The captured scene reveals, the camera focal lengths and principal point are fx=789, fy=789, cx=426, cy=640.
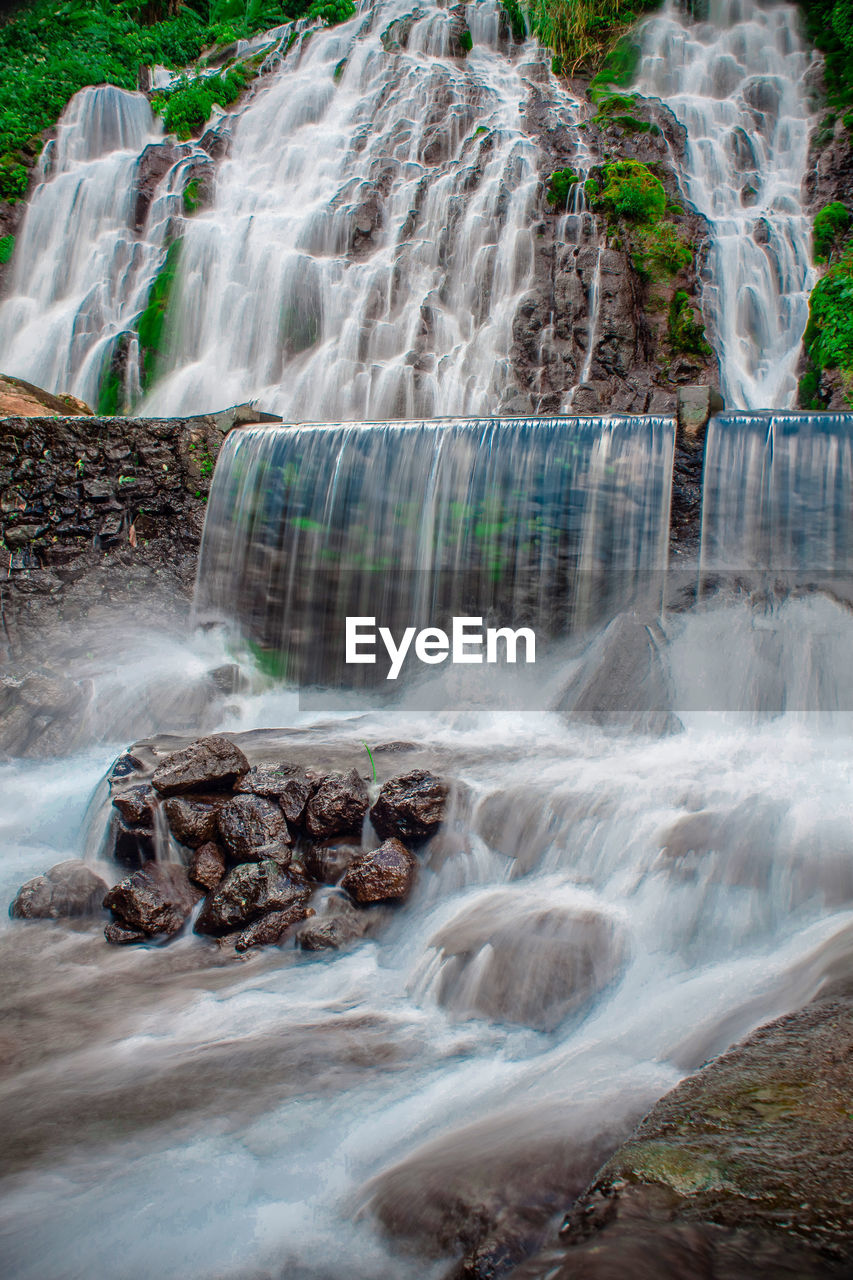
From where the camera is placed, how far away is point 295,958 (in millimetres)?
4141

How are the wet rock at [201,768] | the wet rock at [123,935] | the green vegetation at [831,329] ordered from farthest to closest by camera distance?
the green vegetation at [831,329] → the wet rock at [201,768] → the wet rock at [123,935]

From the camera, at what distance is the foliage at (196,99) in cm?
1681

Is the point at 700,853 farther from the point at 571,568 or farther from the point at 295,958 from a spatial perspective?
the point at 571,568

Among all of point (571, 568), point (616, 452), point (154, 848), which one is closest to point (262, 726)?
point (154, 848)

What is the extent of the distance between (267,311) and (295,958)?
11424mm

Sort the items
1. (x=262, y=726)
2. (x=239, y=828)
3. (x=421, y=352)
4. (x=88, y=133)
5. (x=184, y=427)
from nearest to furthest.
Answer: (x=239, y=828) < (x=262, y=726) < (x=184, y=427) < (x=421, y=352) < (x=88, y=133)

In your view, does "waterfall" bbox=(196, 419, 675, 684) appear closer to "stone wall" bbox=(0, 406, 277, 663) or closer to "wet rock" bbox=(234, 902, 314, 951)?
"stone wall" bbox=(0, 406, 277, 663)

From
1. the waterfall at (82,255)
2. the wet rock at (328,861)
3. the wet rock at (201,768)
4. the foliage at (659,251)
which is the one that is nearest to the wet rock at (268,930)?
the wet rock at (328,861)

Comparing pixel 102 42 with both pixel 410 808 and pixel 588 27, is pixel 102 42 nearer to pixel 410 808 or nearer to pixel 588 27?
pixel 588 27

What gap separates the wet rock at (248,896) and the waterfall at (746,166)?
9.88 metres

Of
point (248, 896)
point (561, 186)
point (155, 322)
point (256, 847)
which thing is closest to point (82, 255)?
point (155, 322)

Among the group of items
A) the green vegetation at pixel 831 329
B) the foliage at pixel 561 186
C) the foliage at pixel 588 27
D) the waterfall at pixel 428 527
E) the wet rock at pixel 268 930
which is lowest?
the wet rock at pixel 268 930

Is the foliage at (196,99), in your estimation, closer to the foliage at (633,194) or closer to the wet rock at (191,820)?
the foliage at (633,194)

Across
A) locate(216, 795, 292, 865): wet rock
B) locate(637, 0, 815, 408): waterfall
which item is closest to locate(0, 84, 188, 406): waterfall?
locate(637, 0, 815, 408): waterfall
